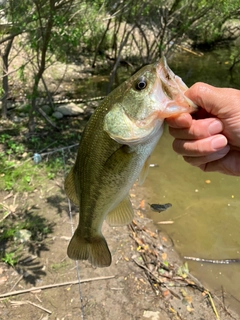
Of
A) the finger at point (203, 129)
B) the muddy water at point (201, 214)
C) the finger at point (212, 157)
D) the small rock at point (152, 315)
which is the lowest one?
the muddy water at point (201, 214)

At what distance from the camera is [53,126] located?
7215mm

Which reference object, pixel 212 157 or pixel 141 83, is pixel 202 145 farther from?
pixel 141 83

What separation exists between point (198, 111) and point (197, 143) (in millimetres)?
194

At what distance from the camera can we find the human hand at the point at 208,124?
1.78m

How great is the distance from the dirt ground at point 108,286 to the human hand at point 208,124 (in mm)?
2462

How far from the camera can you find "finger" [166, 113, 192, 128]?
1731mm

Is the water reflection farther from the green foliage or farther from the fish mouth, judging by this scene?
the fish mouth

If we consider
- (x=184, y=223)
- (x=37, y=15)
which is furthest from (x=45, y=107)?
(x=184, y=223)

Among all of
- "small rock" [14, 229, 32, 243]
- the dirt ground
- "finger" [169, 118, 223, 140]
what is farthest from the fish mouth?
"small rock" [14, 229, 32, 243]

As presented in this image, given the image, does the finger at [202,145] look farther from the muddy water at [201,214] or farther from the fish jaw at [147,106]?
the muddy water at [201,214]

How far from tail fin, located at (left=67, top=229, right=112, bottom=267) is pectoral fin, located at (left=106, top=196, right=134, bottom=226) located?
0.61 ft

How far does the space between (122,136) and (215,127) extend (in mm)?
600

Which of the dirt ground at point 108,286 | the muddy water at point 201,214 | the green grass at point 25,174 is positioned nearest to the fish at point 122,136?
the dirt ground at point 108,286

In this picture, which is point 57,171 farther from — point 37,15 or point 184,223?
point 37,15
